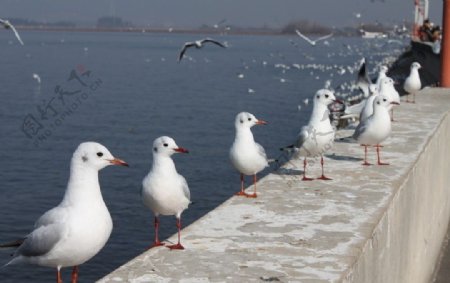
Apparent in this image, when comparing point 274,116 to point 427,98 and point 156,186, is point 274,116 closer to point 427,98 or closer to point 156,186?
point 427,98

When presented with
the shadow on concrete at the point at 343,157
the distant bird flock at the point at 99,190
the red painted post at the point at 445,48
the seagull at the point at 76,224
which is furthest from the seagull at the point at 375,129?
the red painted post at the point at 445,48

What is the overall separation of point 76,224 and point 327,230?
235 cm

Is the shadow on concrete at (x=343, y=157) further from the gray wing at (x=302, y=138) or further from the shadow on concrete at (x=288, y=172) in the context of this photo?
the gray wing at (x=302, y=138)

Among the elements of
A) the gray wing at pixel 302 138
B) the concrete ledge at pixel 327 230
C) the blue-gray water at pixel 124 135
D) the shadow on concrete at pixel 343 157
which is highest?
the gray wing at pixel 302 138

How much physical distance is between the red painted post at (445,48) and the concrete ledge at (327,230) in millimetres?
11513

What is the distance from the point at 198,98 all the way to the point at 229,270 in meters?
45.8

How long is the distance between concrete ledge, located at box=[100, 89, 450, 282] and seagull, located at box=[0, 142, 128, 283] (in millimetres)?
312

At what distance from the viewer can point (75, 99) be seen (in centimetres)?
4700

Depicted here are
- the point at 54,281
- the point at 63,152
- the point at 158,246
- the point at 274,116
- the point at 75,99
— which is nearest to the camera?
the point at 158,246

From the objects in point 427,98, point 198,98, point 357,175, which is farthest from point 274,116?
point 357,175

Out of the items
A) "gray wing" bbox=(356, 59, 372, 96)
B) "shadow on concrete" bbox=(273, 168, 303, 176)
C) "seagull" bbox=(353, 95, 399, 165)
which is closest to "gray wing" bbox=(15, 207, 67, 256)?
"shadow on concrete" bbox=(273, 168, 303, 176)

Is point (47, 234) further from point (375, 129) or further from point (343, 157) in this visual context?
point (343, 157)

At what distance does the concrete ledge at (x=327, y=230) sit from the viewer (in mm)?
5414

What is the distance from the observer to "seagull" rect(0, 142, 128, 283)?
197 inches
